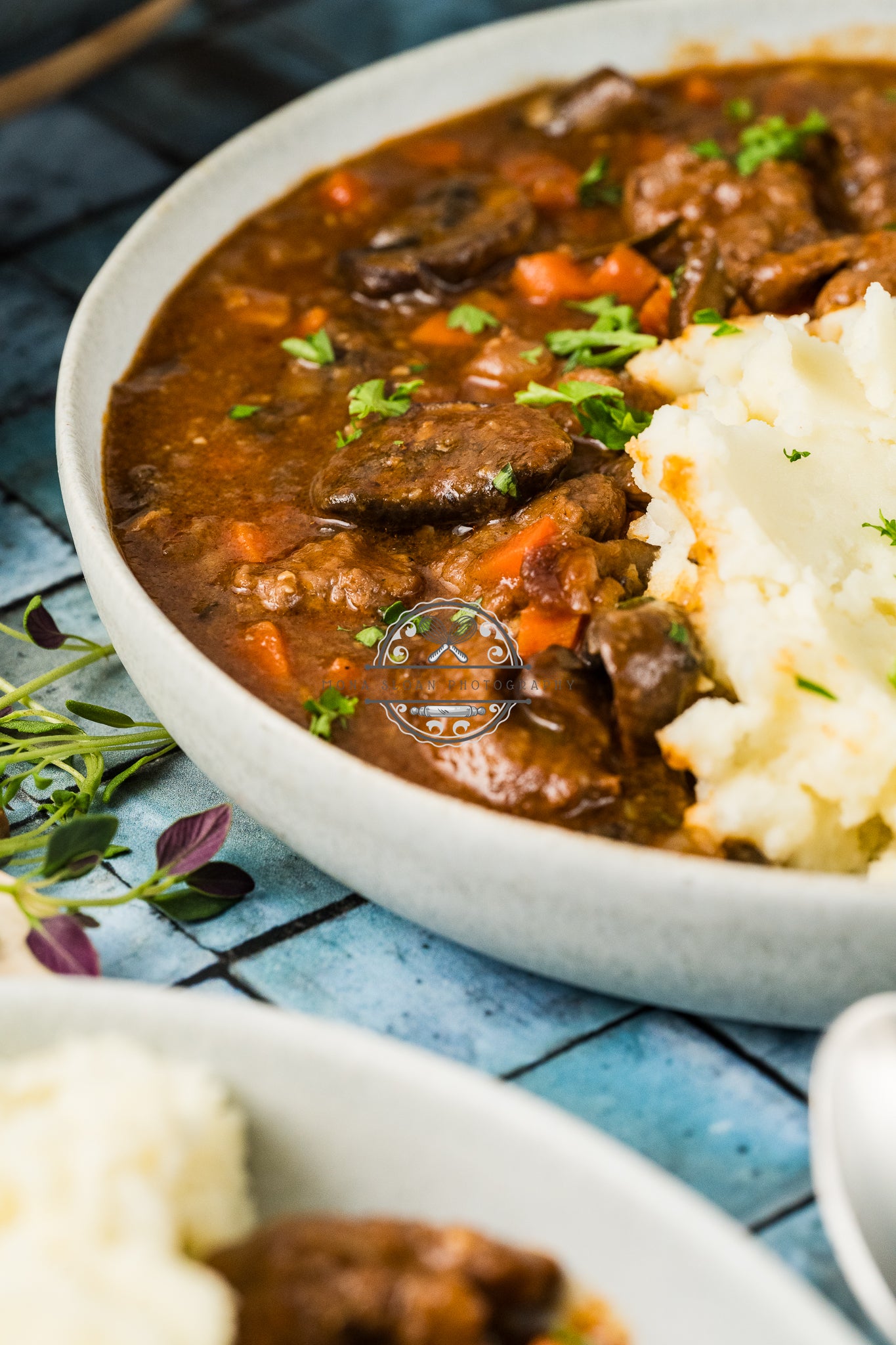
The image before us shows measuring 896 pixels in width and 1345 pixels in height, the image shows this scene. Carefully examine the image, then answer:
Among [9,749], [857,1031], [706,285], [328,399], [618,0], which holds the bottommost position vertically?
[9,749]

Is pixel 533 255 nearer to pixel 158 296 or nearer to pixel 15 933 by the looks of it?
pixel 158 296

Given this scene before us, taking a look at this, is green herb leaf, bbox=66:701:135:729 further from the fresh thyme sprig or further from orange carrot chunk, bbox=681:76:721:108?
orange carrot chunk, bbox=681:76:721:108

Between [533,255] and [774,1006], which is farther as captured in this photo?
[533,255]

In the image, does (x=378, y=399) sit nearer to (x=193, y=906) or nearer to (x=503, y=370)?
(x=503, y=370)

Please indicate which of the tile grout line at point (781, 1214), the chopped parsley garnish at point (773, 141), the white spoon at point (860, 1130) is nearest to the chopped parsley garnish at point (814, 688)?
the white spoon at point (860, 1130)

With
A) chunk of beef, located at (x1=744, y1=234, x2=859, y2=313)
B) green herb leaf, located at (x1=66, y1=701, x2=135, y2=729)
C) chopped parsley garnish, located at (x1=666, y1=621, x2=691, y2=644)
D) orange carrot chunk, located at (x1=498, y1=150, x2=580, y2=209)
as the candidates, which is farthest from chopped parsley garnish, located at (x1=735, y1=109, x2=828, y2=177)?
green herb leaf, located at (x1=66, y1=701, x2=135, y2=729)

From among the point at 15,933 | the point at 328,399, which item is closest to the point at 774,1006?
the point at 15,933

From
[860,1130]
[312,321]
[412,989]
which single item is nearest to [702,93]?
[312,321]
